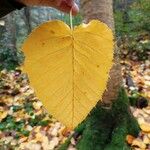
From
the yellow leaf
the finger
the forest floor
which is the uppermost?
the finger

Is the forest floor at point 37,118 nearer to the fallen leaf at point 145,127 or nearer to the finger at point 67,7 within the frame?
the fallen leaf at point 145,127

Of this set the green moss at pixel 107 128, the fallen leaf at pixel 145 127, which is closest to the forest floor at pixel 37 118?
the fallen leaf at pixel 145 127

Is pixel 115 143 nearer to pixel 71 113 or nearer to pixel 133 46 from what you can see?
pixel 71 113

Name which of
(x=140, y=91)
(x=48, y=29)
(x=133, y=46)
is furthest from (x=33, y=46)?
(x=133, y=46)

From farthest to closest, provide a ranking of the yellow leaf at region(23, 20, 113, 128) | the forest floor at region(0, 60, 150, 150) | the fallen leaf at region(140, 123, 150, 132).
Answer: the forest floor at region(0, 60, 150, 150), the fallen leaf at region(140, 123, 150, 132), the yellow leaf at region(23, 20, 113, 128)

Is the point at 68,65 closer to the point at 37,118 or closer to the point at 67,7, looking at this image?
the point at 67,7

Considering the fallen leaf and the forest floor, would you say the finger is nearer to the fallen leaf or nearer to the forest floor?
the forest floor

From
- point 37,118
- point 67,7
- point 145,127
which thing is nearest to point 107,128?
point 145,127

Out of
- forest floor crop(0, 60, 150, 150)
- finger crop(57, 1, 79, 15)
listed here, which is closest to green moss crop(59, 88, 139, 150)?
forest floor crop(0, 60, 150, 150)
